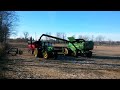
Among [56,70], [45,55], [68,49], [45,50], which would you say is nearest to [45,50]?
[45,50]

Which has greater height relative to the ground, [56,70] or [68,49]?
[68,49]

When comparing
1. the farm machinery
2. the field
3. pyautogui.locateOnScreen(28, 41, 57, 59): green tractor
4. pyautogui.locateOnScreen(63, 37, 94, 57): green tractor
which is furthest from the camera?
pyautogui.locateOnScreen(63, 37, 94, 57): green tractor

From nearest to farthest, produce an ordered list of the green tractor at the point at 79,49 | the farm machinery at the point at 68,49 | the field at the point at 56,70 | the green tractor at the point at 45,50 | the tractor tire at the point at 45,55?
the field at the point at 56,70 < the tractor tire at the point at 45,55 < the green tractor at the point at 45,50 < the farm machinery at the point at 68,49 < the green tractor at the point at 79,49

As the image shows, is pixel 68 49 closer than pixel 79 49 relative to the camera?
No

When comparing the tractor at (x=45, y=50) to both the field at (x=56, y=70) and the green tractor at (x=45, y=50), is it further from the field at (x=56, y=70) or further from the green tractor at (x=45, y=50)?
the field at (x=56, y=70)

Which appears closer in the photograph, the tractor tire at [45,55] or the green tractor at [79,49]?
the tractor tire at [45,55]

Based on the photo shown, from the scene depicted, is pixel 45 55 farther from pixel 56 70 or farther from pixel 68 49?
pixel 56 70

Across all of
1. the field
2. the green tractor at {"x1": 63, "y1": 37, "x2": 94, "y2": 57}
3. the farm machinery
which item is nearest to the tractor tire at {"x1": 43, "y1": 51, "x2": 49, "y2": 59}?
the farm machinery

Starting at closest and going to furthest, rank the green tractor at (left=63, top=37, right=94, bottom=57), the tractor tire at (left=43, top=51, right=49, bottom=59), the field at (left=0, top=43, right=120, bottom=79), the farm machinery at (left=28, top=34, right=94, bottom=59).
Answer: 1. the field at (left=0, top=43, right=120, bottom=79)
2. the tractor tire at (left=43, top=51, right=49, bottom=59)
3. the farm machinery at (left=28, top=34, right=94, bottom=59)
4. the green tractor at (left=63, top=37, right=94, bottom=57)

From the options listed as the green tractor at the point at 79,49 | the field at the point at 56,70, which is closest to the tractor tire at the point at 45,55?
the field at the point at 56,70

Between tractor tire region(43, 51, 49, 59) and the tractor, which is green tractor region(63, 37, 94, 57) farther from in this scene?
tractor tire region(43, 51, 49, 59)
